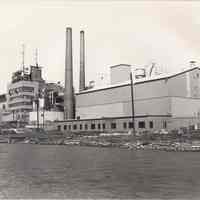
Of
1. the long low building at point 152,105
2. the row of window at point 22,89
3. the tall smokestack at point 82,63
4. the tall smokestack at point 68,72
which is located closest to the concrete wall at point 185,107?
the long low building at point 152,105

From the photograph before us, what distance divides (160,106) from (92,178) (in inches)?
1915

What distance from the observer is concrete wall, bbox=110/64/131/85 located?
86.6 metres

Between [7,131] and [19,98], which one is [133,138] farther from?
[19,98]

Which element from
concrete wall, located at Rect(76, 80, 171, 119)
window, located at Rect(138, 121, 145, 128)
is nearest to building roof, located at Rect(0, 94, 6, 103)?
concrete wall, located at Rect(76, 80, 171, 119)

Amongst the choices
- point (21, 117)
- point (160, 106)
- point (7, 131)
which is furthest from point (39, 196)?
point (21, 117)

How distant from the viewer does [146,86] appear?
70.1m

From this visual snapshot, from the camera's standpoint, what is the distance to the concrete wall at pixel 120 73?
86.6 m

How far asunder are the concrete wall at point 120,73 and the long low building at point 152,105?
345 inches

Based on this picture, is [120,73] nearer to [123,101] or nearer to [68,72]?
[68,72]

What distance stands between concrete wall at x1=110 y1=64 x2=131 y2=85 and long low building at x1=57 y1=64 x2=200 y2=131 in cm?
877

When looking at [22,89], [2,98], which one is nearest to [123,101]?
[22,89]

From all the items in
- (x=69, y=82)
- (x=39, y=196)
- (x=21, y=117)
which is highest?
(x=69, y=82)

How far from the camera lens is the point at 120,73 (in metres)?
86.9

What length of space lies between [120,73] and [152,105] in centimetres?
2141
